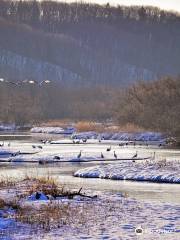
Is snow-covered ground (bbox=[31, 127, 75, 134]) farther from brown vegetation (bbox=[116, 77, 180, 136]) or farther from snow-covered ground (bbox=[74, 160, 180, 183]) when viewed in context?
snow-covered ground (bbox=[74, 160, 180, 183])

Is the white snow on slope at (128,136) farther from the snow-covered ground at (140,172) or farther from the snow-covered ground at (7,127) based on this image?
the snow-covered ground at (140,172)

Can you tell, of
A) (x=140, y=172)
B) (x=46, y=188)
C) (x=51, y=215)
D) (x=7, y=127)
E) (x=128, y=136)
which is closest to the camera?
(x=51, y=215)

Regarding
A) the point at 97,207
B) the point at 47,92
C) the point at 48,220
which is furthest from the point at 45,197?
the point at 47,92

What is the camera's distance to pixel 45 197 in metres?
22.5

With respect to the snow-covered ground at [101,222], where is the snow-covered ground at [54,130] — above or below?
above

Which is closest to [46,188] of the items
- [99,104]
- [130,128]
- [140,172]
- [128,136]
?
[140,172]

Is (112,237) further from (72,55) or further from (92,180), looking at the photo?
(72,55)

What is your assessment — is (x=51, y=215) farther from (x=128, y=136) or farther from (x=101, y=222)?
(x=128, y=136)

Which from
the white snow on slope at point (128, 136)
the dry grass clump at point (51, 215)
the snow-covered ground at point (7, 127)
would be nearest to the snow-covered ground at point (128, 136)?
the white snow on slope at point (128, 136)

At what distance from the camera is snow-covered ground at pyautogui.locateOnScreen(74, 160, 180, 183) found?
32.0m

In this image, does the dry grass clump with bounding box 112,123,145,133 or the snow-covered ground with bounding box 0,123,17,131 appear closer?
the dry grass clump with bounding box 112,123,145,133

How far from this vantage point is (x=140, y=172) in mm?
33594

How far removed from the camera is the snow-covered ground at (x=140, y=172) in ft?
105

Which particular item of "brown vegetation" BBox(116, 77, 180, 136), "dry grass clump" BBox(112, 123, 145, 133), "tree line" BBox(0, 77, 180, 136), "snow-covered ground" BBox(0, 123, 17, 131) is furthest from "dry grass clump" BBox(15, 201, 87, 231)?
"snow-covered ground" BBox(0, 123, 17, 131)
